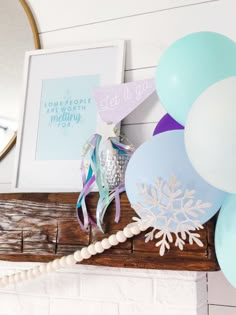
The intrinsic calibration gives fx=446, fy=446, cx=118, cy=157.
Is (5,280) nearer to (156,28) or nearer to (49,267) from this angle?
(49,267)

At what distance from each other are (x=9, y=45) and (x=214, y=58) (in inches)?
36.3

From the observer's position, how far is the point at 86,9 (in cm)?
149

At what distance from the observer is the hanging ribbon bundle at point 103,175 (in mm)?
1136

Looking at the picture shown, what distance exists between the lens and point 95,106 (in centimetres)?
137

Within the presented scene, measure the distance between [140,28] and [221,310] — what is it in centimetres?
88

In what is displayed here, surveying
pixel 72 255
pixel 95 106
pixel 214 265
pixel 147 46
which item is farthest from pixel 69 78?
pixel 214 265

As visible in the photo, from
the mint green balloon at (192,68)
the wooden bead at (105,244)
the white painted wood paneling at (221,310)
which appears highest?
the mint green balloon at (192,68)

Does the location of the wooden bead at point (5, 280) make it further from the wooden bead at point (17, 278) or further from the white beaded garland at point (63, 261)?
the white beaded garland at point (63, 261)

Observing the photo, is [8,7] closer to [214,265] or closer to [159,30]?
[159,30]

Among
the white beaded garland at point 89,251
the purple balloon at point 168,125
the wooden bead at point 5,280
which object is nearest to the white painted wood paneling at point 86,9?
the purple balloon at point 168,125

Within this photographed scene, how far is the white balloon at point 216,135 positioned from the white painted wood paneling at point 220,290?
57 cm

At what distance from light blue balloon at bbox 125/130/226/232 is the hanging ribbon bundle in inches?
8.6

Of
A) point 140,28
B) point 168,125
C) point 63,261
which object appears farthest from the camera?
point 140,28

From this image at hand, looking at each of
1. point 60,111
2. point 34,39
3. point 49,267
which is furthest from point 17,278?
point 34,39
